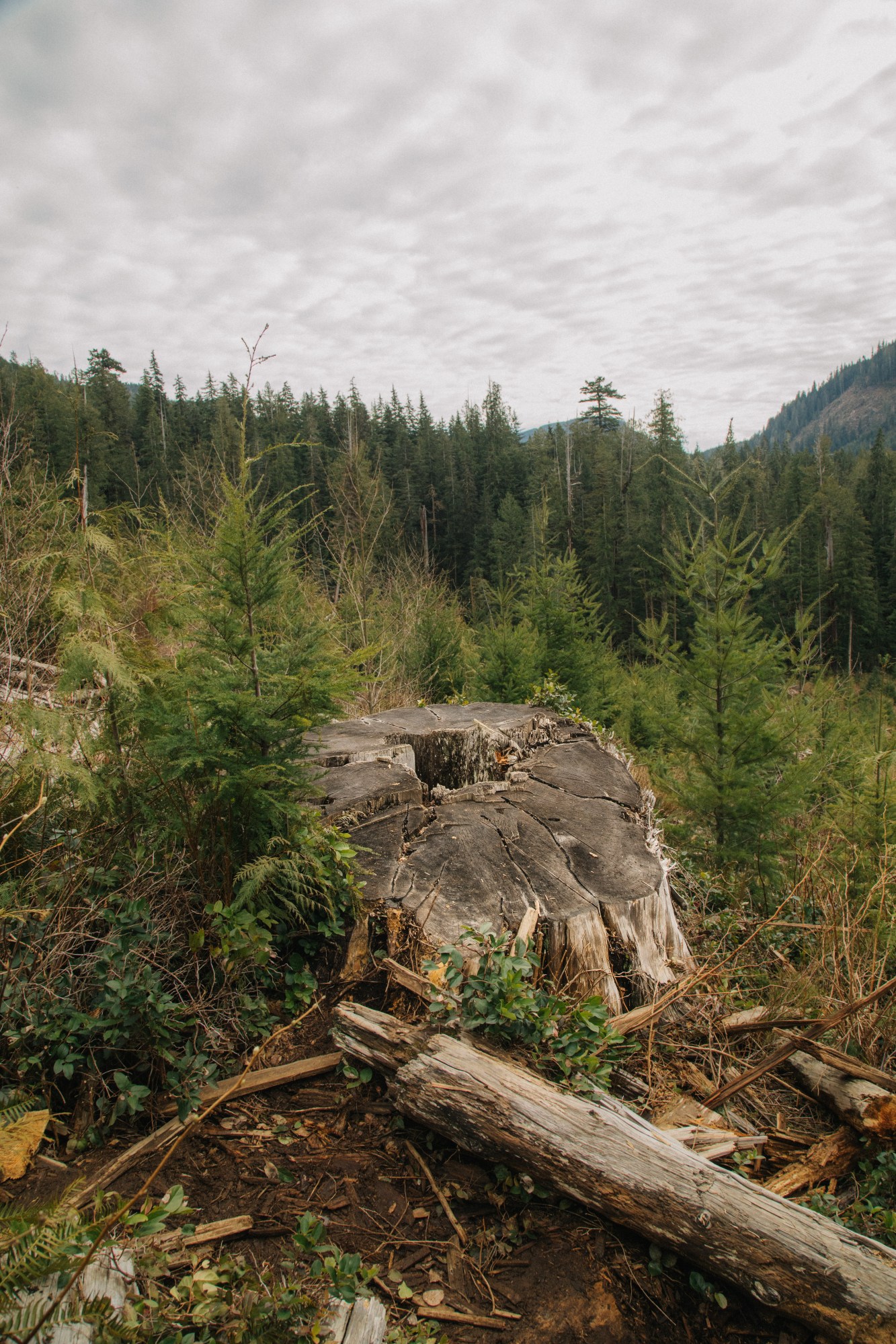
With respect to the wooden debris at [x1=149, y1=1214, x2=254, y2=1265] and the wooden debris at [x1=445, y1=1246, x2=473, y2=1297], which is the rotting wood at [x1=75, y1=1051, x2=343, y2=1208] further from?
the wooden debris at [x1=445, y1=1246, x2=473, y2=1297]

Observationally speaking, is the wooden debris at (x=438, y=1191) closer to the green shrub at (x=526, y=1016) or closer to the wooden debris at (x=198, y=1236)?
the green shrub at (x=526, y=1016)

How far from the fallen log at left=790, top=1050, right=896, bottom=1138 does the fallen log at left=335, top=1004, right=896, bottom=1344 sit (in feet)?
2.77

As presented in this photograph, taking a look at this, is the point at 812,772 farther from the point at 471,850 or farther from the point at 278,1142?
the point at 278,1142

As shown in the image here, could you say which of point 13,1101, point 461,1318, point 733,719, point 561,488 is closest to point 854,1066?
point 461,1318

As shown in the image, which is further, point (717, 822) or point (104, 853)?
point (717, 822)

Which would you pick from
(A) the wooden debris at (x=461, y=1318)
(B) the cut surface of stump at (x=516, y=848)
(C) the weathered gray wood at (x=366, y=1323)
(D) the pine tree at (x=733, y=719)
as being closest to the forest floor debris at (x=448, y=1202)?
(A) the wooden debris at (x=461, y=1318)

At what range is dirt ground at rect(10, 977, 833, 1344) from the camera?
5.89 feet

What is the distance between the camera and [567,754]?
191 inches

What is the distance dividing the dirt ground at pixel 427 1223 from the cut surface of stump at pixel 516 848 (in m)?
0.75

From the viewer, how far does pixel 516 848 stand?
336 cm

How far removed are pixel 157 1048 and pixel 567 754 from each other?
10.7ft

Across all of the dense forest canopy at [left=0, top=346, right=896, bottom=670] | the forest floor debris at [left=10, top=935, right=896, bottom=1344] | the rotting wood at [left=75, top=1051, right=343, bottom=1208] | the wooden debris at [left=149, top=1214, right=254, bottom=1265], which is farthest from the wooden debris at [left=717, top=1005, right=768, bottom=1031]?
the dense forest canopy at [left=0, top=346, right=896, bottom=670]

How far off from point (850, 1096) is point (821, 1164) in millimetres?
304

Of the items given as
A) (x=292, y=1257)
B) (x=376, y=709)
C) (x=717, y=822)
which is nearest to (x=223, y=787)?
(x=292, y=1257)
